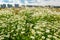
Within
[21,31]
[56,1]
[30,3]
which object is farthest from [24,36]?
[56,1]

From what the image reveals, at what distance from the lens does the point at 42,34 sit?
3.27m

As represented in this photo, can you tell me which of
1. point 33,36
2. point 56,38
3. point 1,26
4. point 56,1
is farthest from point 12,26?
point 56,1

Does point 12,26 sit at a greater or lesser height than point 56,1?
greater

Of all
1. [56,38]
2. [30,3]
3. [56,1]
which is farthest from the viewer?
[56,1]

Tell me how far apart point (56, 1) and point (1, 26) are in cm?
838

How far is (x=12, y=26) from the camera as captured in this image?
12.5 ft

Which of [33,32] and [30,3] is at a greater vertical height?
[33,32]

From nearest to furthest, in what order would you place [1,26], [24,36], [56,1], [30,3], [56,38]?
[56,38]
[24,36]
[1,26]
[30,3]
[56,1]

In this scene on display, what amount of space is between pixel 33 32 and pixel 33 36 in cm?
9

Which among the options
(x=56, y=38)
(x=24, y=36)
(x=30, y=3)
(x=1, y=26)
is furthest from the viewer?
(x=30, y=3)

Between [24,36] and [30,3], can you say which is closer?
[24,36]

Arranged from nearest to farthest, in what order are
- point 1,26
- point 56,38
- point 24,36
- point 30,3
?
1. point 56,38
2. point 24,36
3. point 1,26
4. point 30,3

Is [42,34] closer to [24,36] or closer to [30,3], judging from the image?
[24,36]

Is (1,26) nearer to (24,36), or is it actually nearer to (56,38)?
(24,36)
